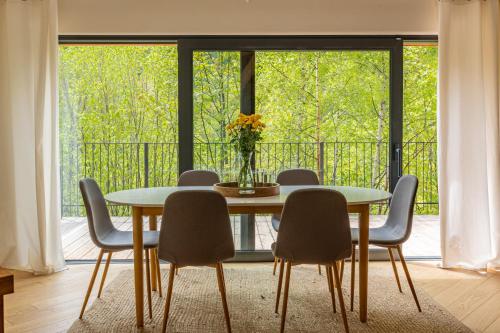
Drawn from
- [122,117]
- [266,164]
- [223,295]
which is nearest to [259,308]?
[223,295]

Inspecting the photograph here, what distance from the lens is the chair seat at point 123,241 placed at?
106 inches

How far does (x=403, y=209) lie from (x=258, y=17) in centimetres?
213

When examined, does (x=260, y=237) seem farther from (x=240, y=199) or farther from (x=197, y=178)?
(x=240, y=199)

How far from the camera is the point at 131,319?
268 cm

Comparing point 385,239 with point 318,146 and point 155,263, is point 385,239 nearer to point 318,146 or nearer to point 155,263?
point 155,263

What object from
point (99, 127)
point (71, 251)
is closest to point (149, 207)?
point (71, 251)

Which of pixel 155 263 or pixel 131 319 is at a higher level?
pixel 155 263

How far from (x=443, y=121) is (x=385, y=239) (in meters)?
Result: 1.50

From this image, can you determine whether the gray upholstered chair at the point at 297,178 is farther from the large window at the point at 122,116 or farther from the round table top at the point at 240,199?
the large window at the point at 122,116

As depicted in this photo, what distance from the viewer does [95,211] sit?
9.21 feet

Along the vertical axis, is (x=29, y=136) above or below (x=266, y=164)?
above

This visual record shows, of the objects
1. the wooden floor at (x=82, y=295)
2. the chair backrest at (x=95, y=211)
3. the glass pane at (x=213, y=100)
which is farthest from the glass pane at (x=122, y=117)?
the chair backrest at (x=95, y=211)

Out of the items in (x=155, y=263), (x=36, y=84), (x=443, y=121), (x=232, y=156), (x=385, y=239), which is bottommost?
(x=155, y=263)

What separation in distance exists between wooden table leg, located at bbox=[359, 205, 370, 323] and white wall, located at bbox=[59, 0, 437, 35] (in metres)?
1.98
